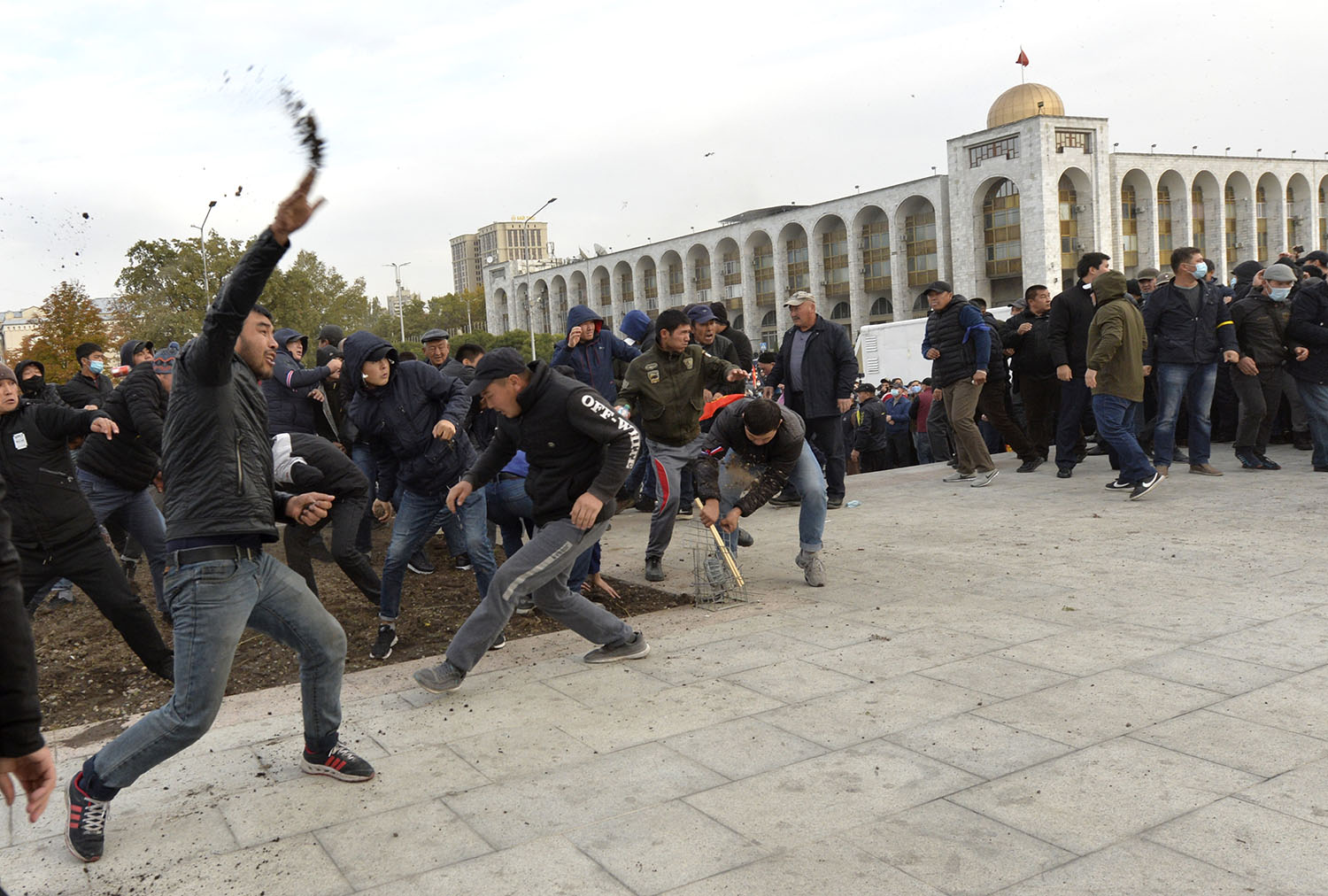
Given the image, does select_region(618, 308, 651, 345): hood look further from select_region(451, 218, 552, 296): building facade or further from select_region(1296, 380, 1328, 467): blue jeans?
select_region(451, 218, 552, 296): building facade

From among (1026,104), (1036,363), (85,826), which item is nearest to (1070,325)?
(1036,363)

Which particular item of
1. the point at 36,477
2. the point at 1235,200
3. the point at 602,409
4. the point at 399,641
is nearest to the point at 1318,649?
the point at 602,409

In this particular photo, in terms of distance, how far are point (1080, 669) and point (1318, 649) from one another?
3.85ft

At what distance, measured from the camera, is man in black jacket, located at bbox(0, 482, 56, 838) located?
2.14m

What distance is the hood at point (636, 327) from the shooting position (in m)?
9.75

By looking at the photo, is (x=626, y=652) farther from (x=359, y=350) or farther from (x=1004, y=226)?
(x=1004, y=226)

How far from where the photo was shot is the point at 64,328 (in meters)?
34.1

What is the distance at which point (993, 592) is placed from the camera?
6.63 metres

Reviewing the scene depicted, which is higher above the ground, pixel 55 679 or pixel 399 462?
pixel 399 462

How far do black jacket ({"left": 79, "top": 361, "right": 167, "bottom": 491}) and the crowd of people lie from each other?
0.02 metres

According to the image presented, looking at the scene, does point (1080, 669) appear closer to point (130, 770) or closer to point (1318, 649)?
point (1318, 649)

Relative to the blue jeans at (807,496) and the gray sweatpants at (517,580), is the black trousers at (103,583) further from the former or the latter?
the blue jeans at (807,496)

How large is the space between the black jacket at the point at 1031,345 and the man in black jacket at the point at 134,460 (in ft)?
30.5

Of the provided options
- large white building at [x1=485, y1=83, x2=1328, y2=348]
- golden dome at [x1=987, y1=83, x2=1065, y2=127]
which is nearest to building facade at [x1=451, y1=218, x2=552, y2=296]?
large white building at [x1=485, y1=83, x2=1328, y2=348]
